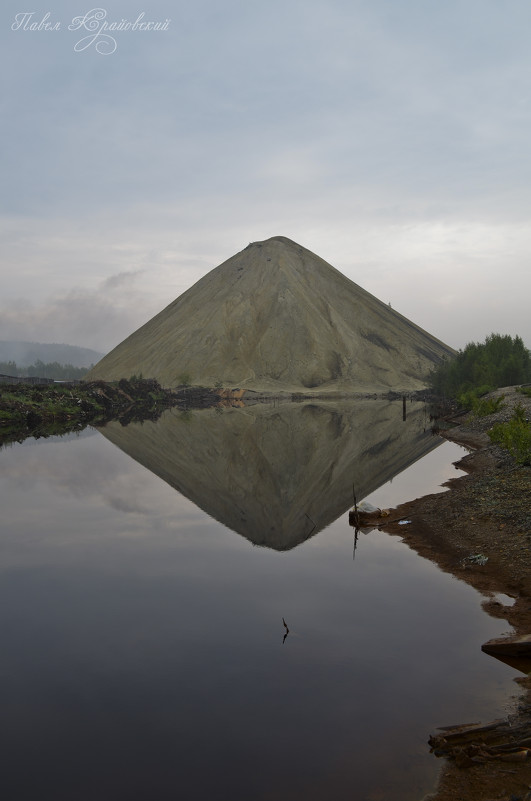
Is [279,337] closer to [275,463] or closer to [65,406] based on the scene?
[65,406]

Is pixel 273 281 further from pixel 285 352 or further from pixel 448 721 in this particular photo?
pixel 448 721

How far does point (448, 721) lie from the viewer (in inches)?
321

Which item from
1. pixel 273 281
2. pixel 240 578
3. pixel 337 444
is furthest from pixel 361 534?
pixel 273 281

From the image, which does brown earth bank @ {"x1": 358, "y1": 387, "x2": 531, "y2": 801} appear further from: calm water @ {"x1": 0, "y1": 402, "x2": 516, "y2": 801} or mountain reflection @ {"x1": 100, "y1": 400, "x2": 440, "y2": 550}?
mountain reflection @ {"x1": 100, "y1": 400, "x2": 440, "y2": 550}

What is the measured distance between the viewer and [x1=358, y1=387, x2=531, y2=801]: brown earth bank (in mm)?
6891

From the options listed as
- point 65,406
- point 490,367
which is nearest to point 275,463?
point 65,406

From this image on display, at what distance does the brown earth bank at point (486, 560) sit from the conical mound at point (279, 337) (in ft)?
346

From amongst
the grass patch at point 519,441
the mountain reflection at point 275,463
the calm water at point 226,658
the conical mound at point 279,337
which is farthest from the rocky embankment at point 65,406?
the conical mound at point 279,337

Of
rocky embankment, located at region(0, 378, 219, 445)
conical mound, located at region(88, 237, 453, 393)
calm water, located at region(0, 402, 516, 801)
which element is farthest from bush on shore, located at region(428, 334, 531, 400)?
calm water, located at region(0, 402, 516, 801)

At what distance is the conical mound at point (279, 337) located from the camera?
13662cm

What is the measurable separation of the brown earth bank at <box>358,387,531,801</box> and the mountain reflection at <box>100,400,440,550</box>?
3.57 metres

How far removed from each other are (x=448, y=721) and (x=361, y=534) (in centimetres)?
1069

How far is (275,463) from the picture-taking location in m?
33.0

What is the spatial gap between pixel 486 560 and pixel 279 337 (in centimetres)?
13072
